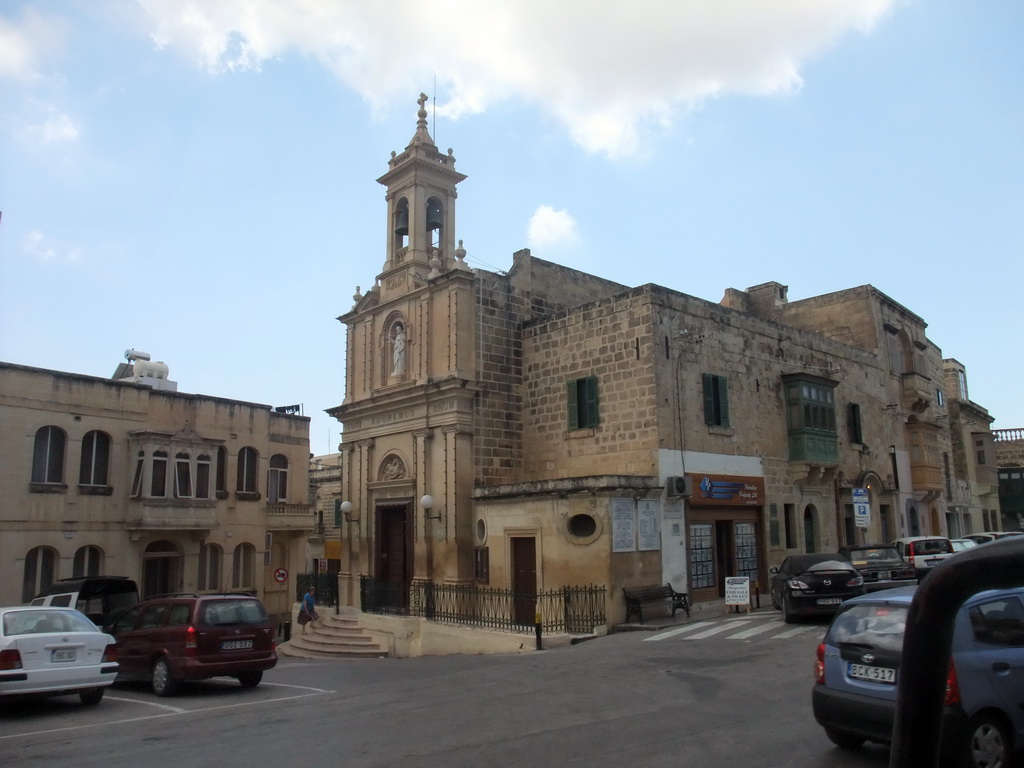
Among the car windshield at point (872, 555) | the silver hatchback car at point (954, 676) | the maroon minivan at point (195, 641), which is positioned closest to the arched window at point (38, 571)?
the maroon minivan at point (195, 641)

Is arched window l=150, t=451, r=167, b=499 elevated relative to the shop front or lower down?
elevated

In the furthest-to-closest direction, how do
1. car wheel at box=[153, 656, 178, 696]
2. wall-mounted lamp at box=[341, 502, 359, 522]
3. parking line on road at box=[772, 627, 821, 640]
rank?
1. wall-mounted lamp at box=[341, 502, 359, 522]
2. parking line on road at box=[772, 627, 821, 640]
3. car wheel at box=[153, 656, 178, 696]

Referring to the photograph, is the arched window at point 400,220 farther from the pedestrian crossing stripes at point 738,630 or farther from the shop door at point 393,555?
the pedestrian crossing stripes at point 738,630

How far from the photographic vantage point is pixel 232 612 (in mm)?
13531

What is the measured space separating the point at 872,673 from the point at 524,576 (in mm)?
14658

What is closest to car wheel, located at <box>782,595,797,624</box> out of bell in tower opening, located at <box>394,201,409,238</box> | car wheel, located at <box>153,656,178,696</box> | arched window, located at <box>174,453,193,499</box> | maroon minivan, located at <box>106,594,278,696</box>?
maroon minivan, located at <box>106,594,278,696</box>

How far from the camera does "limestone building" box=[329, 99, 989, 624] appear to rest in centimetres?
2094

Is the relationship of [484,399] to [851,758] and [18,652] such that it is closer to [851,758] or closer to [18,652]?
[18,652]

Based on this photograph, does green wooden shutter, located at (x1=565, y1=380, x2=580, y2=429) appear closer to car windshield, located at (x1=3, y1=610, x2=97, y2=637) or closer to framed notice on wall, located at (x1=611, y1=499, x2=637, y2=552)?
framed notice on wall, located at (x1=611, y1=499, x2=637, y2=552)

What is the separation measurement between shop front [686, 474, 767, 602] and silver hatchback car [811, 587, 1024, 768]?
13.9 meters

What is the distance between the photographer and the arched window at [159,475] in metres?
29.2

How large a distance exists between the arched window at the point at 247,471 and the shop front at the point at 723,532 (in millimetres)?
18675

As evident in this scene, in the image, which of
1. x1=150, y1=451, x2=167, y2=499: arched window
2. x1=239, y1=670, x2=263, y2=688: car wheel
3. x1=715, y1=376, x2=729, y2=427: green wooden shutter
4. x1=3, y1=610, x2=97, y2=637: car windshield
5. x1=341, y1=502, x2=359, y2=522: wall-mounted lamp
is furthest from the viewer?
x1=150, y1=451, x2=167, y2=499: arched window

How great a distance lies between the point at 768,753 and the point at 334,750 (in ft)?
14.0
